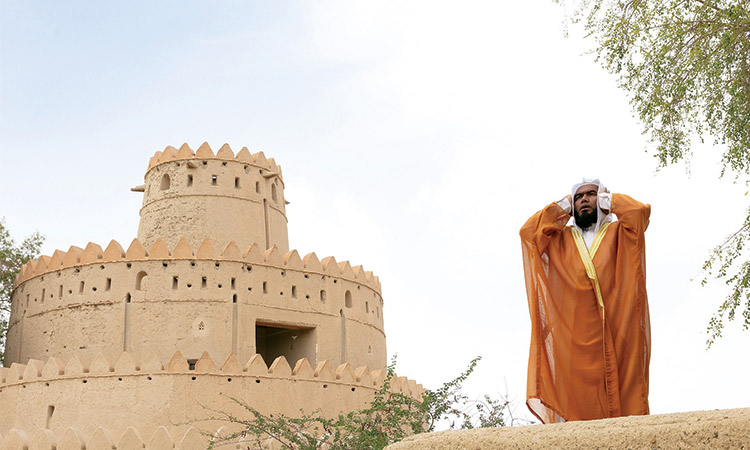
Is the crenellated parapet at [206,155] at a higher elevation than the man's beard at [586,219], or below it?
higher

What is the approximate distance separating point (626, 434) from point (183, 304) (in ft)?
53.5

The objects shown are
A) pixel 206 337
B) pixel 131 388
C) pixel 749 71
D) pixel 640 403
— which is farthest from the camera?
pixel 206 337

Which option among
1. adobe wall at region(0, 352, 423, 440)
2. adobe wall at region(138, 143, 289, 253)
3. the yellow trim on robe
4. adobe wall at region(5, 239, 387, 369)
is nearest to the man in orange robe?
the yellow trim on robe

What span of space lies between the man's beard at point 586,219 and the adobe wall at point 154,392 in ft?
38.4

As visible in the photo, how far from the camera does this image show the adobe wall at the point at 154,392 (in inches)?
672

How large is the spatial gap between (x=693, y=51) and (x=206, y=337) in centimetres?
1180

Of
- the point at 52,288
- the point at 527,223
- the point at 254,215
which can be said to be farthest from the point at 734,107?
the point at 52,288

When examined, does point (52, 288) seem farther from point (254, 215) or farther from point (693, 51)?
point (693, 51)

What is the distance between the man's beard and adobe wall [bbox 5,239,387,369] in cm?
1319

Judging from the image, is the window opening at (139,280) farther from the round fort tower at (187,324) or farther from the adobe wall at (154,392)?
the adobe wall at (154,392)

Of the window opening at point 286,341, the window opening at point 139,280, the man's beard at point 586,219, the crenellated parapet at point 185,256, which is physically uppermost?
the crenellated parapet at point 185,256

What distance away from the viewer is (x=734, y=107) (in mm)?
11672

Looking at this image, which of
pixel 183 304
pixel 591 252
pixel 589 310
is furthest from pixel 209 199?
pixel 589 310

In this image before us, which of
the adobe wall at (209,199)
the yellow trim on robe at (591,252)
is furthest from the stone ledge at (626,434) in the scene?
the adobe wall at (209,199)
